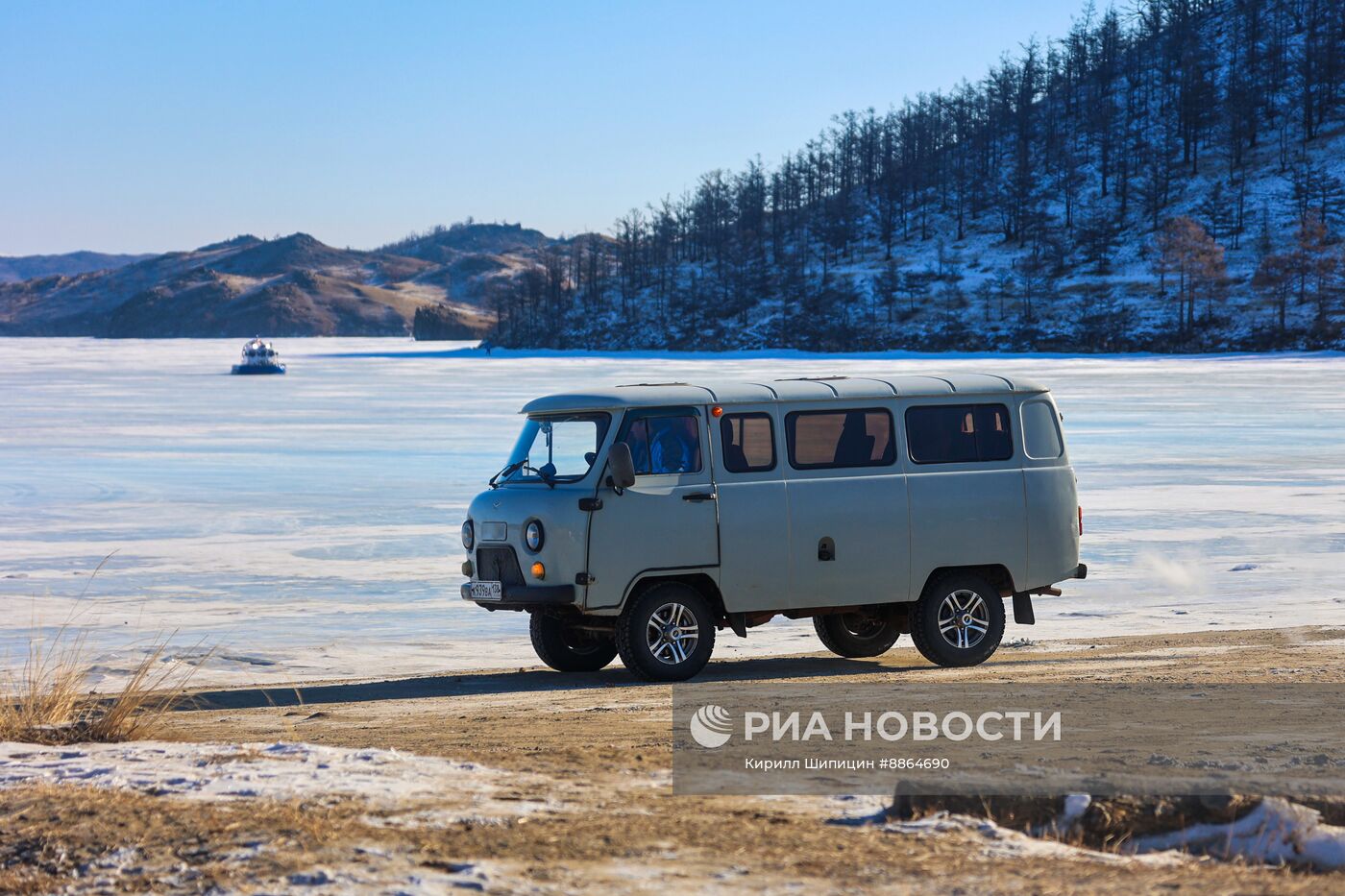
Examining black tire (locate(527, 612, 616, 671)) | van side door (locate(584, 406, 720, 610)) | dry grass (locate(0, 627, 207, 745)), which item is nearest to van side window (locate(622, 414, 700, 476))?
van side door (locate(584, 406, 720, 610))

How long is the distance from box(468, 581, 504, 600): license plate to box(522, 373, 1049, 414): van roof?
1.52 metres

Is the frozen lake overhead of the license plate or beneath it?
beneath

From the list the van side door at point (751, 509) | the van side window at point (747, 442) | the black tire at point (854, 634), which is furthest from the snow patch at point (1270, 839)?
the black tire at point (854, 634)

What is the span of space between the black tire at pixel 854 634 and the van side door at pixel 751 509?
175 cm

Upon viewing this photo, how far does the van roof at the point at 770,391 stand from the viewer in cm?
1274

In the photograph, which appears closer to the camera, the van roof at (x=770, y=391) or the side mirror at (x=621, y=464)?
the side mirror at (x=621, y=464)

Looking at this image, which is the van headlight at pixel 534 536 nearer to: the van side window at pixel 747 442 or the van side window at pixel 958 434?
the van side window at pixel 747 442

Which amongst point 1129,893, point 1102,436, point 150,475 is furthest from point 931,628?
point 1102,436

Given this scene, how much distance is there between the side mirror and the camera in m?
12.1

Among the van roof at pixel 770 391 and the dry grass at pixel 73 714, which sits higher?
the van roof at pixel 770 391

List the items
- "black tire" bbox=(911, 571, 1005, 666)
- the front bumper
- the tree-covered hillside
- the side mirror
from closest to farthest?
1. the side mirror
2. the front bumper
3. "black tire" bbox=(911, 571, 1005, 666)
4. the tree-covered hillside

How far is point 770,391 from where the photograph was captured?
12953 mm

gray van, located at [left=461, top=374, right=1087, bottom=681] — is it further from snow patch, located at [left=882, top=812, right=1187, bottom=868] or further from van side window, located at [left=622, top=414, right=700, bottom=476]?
snow patch, located at [left=882, top=812, right=1187, bottom=868]

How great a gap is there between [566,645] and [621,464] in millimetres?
2490
